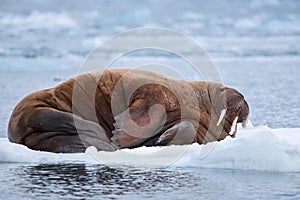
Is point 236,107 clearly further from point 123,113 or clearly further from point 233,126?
point 123,113

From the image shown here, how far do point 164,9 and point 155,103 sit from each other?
134ft

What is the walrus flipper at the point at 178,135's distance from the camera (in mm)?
8117

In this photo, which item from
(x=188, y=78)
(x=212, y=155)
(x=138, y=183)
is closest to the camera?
(x=138, y=183)

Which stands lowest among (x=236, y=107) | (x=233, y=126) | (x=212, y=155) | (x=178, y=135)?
(x=212, y=155)

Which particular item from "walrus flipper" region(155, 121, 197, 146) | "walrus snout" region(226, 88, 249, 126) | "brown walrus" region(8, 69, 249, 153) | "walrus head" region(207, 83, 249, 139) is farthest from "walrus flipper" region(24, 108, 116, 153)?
"walrus snout" region(226, 88, 249, 126)

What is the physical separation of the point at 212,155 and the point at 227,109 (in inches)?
56.8

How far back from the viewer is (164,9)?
160 ft

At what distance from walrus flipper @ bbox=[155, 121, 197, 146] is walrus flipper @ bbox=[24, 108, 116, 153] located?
529 mm

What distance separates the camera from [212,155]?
24.2 ft

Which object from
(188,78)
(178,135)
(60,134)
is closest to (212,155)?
(178,135)

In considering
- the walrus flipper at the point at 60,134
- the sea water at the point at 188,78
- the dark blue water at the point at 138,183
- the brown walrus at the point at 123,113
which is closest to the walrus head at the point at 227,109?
the brown walrus at the point at 123,113

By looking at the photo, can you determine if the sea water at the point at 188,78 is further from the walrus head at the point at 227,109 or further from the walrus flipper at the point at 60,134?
the walrus head at the point at 227,109

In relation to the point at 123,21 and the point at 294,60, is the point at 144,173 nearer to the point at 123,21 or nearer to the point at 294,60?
the point at 294,60

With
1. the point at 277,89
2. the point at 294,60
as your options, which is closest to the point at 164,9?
the point at 294,60
